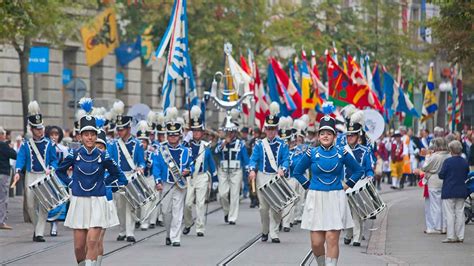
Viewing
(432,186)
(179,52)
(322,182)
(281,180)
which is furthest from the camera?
(179,52)

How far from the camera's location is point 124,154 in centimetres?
2309

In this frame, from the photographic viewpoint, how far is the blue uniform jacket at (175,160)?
70.6 ft

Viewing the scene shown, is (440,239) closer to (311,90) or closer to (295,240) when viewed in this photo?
(295,240)

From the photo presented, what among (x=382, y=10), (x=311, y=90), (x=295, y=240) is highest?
(x=382, y=10)

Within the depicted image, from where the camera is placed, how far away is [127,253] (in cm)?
1988

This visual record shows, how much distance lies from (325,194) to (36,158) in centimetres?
786

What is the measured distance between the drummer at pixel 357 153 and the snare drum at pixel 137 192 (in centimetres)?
349

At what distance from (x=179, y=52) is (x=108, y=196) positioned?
10012 mm

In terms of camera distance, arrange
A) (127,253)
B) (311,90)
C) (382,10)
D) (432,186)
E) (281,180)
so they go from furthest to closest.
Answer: (382,10) < (311,90) < (432,186) < (281,180) < (127,253)

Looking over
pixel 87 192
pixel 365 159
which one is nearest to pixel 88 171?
pixel 87 192

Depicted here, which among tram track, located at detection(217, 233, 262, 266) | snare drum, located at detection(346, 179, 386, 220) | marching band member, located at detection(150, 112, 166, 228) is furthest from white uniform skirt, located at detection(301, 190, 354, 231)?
marching band member, located at detection(150, 112, 166, 228)

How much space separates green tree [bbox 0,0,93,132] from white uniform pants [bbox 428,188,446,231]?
8.64 m

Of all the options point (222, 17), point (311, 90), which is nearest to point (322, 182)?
point (311, 90)

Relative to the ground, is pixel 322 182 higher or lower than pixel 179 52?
lower
